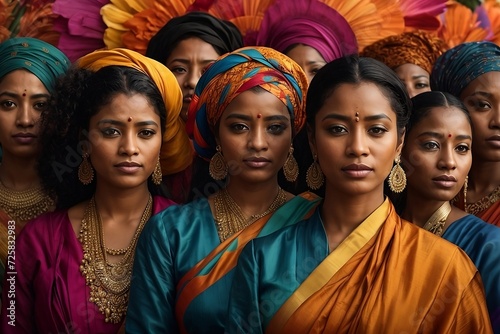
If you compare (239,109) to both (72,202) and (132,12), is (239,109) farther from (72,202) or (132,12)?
(132,12)

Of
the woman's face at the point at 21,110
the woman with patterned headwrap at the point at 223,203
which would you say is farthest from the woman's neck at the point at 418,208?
the woman's face at the point at 21,110

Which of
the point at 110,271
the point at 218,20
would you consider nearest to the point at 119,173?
the point at 110,271

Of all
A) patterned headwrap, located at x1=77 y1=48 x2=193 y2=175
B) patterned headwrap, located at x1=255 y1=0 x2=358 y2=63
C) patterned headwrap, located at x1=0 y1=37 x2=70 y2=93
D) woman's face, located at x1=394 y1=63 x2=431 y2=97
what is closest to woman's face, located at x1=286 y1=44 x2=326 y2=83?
patterned headwrap, located at x1=255 y1=0 x2=358 y2=63

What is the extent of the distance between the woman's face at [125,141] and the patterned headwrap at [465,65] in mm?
1439

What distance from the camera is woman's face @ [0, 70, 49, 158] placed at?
435cm

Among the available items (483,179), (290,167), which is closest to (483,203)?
(483,179)

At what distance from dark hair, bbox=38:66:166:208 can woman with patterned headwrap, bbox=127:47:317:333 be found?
0.28 meters

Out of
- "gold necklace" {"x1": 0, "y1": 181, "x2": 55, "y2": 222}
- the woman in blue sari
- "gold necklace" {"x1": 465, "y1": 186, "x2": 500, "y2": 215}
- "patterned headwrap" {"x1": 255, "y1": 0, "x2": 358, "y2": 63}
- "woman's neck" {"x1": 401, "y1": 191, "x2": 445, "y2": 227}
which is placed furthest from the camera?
"patterned headwrap" {"x1": 255, "y1": 0, "x2": 358, "y2": 63}

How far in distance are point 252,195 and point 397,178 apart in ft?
2.19

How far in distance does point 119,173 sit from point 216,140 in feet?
1.45

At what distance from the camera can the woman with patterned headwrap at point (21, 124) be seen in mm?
4363

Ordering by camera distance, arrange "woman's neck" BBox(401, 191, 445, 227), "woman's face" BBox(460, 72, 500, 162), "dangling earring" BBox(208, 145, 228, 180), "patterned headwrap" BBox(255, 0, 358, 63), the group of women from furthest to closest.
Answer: "patterned headwrap" BBox(255, 0, 358, 63), "woman's face" BBox(460, 72, 500, 162), "dangling earring" BBox(208, 145, 228, 180), "woman's neck" BBox(401, 191, 445, 227), the group of women

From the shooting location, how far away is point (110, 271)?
4.00 meters

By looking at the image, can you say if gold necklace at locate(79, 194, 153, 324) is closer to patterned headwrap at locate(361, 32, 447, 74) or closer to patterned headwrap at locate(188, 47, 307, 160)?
patterned headwrap at locate(188, 47, 307, 160)
